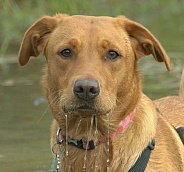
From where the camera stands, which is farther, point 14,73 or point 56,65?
point 14,73

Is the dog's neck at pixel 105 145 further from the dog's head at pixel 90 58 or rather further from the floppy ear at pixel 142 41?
the floppy ear at pixel 142 41

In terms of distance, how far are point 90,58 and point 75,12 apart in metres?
11.1

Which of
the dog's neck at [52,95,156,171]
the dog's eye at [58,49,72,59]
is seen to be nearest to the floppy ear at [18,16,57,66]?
the dog's eye at [58,49,72,59]

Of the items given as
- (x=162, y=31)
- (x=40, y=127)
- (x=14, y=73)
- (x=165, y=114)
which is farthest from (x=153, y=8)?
(x=165, y=114)

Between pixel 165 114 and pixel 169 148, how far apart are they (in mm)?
956

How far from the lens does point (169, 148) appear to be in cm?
795

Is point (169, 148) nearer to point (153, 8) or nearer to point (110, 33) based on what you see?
point (110, 33)

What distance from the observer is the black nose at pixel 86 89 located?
7.06 m

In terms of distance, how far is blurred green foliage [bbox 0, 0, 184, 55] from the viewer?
18625mm

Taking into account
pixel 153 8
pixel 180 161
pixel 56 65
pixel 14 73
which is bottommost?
pixel 153 8

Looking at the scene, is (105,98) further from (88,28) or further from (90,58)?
(88,28)

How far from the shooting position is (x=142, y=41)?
25.7 feet

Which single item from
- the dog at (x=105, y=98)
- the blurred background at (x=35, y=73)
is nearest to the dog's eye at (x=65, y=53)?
the dog at (x=105, y=98)

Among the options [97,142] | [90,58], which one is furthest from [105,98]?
[97,142]
